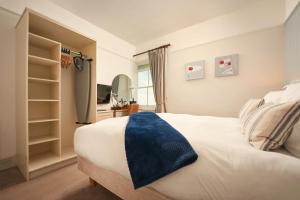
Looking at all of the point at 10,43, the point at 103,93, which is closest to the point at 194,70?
the point at 103,93

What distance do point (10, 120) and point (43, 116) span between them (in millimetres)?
385

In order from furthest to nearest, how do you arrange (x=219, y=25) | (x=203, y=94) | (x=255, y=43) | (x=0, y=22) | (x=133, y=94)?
(x=133, y=94)
(x=203, y=94)
(x=219, y=25)
(x=255, y=43)
(x=0, y=22)

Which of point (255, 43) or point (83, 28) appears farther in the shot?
point (83, 28)

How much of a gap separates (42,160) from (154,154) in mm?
1969

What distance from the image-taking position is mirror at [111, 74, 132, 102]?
3691 mm

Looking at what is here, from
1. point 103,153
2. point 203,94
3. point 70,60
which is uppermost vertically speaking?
point 70,60

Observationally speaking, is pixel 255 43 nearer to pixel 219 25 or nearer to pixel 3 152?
pixel 219 25

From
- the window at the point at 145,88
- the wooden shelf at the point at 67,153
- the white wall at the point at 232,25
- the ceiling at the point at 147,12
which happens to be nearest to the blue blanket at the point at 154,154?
the wooden shelf at the point at 67,153

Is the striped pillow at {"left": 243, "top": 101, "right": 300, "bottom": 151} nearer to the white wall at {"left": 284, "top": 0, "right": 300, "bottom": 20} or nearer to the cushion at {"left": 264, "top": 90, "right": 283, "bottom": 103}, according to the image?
the cushion at {"left": 264, "top": 90, "right": 283, "bottom": 103}

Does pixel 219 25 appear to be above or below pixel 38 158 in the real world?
above

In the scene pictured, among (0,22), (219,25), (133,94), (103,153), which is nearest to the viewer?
(103,153)

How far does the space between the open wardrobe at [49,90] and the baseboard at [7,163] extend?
15cm

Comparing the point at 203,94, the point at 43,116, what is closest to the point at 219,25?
the point at 203,94

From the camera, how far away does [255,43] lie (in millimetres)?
2436
